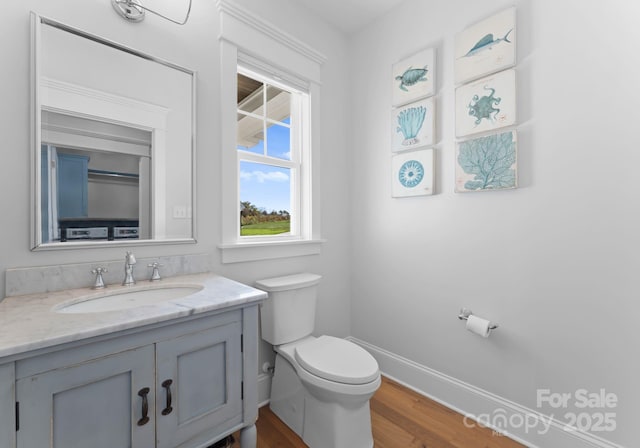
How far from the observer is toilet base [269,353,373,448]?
1394 mm

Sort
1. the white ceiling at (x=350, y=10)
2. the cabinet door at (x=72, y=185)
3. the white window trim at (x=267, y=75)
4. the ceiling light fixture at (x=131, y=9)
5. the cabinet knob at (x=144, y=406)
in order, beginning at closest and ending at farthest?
1. the cabinet knob at (x=144, y=406)
2. the cabinet door at (x=72, y=185)
3. the ceiling light fixture at (x=131, y=9)
4. the white window trim at (x=267, y=75)
5. the white ceiling at (x=350, y=10)

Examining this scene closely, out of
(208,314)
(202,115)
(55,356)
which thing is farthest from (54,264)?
(202,115)

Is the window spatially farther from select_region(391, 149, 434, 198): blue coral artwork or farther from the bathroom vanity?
the bathroom vanity

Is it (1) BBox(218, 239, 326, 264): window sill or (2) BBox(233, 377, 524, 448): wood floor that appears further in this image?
(1) BBox(218, 239, 326, 264): window sill

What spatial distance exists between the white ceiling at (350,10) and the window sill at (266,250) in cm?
173

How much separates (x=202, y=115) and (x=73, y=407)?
Result: 1.39 m

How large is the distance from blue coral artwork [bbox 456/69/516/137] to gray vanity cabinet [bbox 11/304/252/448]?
62.8 inches

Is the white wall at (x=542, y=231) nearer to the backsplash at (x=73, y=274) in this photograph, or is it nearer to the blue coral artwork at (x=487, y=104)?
the blue coral artwork at (x=487, y=104)

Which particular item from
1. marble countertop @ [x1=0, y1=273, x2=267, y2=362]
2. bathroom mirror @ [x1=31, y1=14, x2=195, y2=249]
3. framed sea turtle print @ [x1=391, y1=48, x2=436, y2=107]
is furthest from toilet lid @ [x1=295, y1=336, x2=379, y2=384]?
framed sea turtle print @ [x1=391, y1=48, x2=436, y2=107]

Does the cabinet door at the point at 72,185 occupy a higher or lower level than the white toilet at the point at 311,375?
higher

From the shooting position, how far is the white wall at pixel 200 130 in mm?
1122

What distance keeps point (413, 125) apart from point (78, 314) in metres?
2.03

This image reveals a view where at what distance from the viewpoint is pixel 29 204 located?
45.3 inches

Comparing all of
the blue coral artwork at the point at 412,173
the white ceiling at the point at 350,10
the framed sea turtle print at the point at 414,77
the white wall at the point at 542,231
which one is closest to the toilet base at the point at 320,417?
the white wall at the point at 542,231
